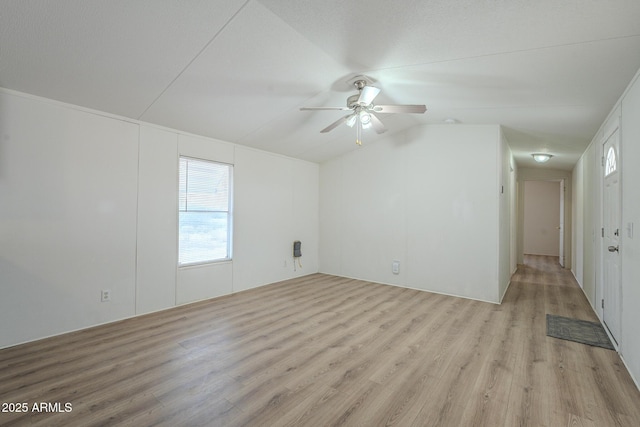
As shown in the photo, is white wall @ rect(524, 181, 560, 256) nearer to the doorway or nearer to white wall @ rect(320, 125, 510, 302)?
the doorway

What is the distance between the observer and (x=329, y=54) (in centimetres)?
271

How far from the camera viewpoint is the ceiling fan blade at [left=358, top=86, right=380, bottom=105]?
2867 mm

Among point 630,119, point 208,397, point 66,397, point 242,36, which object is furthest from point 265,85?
point 630,119

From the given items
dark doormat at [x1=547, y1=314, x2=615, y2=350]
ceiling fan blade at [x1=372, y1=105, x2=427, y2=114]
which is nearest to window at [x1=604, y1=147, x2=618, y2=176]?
dark doormat at [x1=547, y1=314, x2=615, y2=350]

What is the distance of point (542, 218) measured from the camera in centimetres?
979

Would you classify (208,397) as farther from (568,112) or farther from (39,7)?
(568,112)

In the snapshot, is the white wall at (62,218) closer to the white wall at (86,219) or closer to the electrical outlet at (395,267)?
the white wall at (86,219)

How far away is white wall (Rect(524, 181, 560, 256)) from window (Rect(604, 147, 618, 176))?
281 inches

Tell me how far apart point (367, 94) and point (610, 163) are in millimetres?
2789

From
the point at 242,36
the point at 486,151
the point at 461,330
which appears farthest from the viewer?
the point at 486,151

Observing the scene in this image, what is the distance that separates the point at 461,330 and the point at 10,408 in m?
3.91

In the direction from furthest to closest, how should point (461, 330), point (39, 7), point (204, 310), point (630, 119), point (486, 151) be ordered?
point (486, 151) → point (204, 310) → point (461, 330) → point (630, 119) → point (39, 7)

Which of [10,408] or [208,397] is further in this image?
[208,397]

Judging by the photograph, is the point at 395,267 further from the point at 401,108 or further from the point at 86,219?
the point at 86,219
